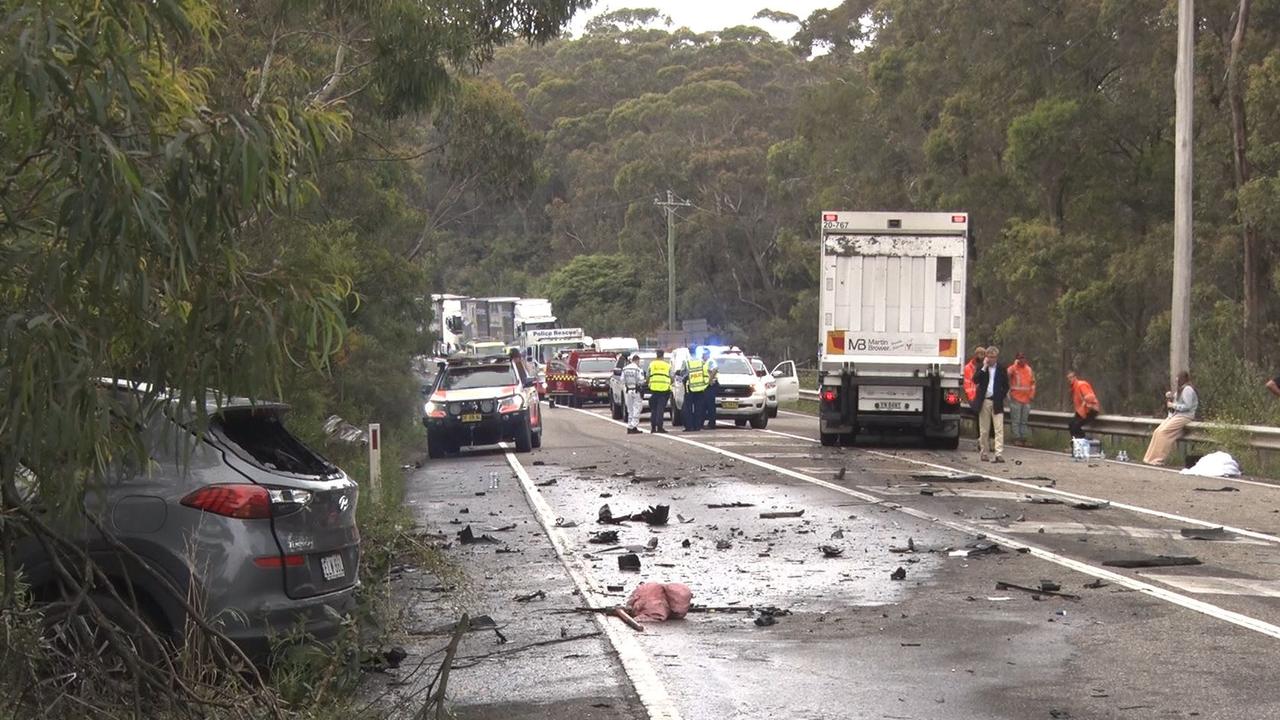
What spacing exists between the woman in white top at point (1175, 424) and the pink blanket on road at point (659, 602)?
47.3ft

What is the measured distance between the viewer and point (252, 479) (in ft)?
23.7

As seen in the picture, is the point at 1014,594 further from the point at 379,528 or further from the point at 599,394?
the point at 599,394

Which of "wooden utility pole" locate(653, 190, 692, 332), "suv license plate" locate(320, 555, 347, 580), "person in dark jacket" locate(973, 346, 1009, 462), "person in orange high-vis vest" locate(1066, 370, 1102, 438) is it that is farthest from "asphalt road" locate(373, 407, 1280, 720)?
"wooden utility pole" locate(653, 190, 692, 332)

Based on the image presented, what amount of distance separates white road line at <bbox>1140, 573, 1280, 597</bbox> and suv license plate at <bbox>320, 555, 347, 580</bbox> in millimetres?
5958

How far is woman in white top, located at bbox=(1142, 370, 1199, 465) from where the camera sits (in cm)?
2277

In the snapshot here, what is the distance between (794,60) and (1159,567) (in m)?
68.1

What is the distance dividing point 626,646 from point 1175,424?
15.9 metres

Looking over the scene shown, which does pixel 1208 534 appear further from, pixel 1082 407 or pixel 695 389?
pixel 695 389

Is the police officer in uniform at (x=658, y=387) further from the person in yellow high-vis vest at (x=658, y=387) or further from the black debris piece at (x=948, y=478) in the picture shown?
the black debris piece at (x=948, y=478)

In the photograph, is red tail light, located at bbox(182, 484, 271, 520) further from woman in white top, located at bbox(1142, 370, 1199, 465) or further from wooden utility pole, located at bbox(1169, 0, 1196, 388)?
wooden utility pole, located at bbox(1169, 0, 1196, 388)

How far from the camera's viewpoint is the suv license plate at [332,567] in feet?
24.8

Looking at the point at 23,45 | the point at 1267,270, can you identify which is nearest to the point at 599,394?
the point at 1267,270

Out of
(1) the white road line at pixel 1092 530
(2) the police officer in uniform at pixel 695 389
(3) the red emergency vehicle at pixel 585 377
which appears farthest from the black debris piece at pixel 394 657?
(3) the red emergency vehicle at pixel 585 377

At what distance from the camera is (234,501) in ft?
23.4
